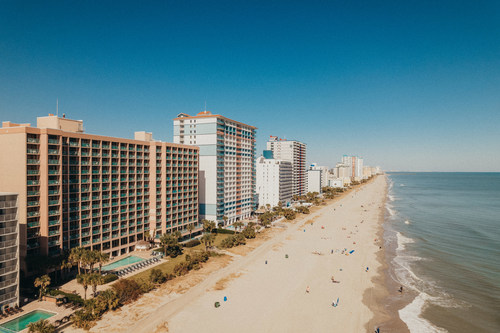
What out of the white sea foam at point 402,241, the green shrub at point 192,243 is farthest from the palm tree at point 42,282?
the white sea foam at point 402,241

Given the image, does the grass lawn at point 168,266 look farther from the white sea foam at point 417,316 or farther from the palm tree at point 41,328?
the white sea foam at point 417,316

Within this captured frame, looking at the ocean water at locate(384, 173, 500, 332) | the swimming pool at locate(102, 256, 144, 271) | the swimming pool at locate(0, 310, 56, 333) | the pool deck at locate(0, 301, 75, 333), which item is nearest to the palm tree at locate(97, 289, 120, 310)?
the pool deck at locate(0, 301, 75, 333)

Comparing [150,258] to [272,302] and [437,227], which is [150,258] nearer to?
[272,302]

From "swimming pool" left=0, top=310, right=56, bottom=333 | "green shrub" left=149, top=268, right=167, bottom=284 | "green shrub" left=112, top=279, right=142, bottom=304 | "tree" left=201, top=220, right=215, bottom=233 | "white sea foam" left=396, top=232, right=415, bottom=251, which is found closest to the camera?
"swimming pool" left=0, top=310, right=56, bottom=333

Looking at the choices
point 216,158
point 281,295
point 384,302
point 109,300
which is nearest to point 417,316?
point 384,302

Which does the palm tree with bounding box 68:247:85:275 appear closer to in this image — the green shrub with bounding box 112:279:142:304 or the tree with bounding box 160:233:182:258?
the green shrub with bounding box 112:279:142:304
